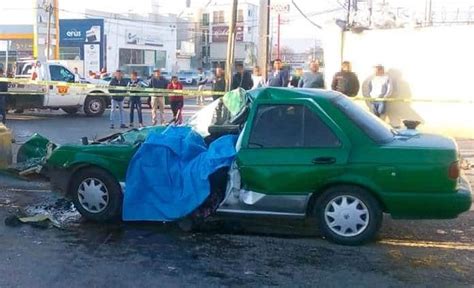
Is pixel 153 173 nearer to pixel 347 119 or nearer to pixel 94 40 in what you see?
pixel 347 119

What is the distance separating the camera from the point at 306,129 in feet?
19.8

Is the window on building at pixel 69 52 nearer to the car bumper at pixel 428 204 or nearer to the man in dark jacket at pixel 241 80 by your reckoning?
the man in dark jacket at pixel 241 80

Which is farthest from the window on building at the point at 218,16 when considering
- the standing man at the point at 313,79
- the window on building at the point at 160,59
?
the standing man at the point at 313,79

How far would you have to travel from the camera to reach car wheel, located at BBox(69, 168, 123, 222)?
263 inches

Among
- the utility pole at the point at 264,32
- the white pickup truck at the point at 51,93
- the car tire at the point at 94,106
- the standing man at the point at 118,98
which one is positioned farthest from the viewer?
the utility pole at the point at 264,32

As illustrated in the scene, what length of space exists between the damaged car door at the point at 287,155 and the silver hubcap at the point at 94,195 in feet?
4.83

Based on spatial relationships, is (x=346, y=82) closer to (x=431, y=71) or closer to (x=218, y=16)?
(x=431, y=71)

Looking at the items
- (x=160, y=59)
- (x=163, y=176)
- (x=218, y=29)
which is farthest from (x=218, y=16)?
(x=163, y=176)

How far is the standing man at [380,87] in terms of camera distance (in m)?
14.1

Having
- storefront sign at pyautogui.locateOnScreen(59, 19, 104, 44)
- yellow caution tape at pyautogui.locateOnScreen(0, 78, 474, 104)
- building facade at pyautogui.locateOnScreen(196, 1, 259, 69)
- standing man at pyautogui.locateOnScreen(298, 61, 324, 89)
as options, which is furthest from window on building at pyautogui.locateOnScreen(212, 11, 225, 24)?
standing man at pyautogui.locateOnScreen(298, 61, 324, 89)

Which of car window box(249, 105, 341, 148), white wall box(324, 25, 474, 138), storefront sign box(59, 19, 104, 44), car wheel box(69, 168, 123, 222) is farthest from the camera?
storefront sign box(59, 19, 104, 44)

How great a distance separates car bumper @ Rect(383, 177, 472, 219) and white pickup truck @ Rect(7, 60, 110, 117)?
48.6 feet

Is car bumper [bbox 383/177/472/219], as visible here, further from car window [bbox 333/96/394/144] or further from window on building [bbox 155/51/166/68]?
window on building [bbox 155/51/166/68]

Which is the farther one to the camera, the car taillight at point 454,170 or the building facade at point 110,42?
the building facade at point 110,42
